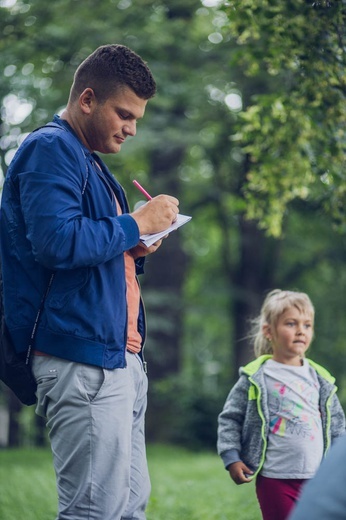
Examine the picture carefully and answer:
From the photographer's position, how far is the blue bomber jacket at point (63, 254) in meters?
3.04

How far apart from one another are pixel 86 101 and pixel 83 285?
2.37 ft

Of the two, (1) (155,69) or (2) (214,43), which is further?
(2) (214,43)

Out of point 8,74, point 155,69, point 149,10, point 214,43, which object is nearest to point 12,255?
point 8,74

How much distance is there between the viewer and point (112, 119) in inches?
131

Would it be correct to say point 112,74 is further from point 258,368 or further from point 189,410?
point 189,410

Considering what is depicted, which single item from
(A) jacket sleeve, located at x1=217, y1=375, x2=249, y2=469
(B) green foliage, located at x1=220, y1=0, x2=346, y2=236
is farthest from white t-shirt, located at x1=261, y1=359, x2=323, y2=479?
(B) green foliage, located at x1=220, y1=0, x2=346, y2=236

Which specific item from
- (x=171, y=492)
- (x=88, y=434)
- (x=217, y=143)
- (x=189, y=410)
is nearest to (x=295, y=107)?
(x=88, y=434)

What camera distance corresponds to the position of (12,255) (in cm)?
322

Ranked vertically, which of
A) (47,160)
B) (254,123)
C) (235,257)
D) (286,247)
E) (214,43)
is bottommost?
(235,257)

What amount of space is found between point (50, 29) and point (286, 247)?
969 cm

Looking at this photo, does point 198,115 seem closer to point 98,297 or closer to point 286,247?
point 286,247

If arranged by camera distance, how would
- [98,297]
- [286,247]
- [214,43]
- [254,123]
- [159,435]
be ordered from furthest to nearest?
[286,247] → [159,435] → [214,43] → [254,123] → [98,297]

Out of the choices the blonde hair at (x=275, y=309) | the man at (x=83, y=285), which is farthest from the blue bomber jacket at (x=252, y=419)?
the man at (x=83, y=285)

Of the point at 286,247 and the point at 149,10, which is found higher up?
the point at 149,10
